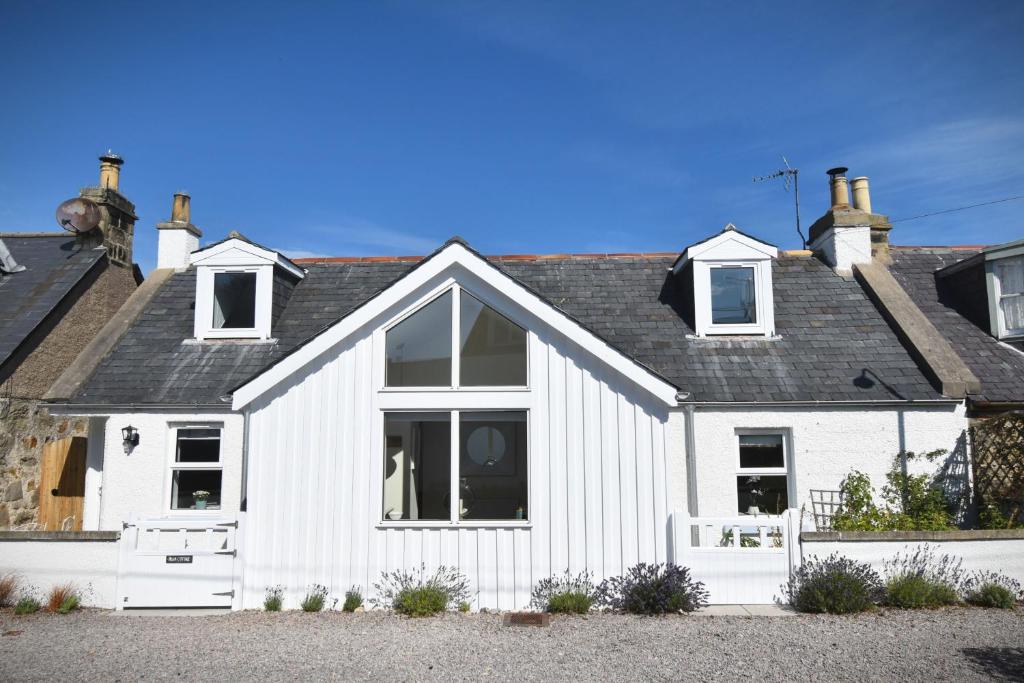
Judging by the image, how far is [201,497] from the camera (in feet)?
38.7

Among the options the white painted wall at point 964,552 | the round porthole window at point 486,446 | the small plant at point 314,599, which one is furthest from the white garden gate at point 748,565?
the small plant at point 314,599

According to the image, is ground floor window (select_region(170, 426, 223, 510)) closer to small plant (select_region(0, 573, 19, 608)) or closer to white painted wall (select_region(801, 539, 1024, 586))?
small plant (select_region(0, 573, 19, 608))

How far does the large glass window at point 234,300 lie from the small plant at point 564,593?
24.9 ft

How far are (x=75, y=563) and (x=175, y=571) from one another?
1383mm

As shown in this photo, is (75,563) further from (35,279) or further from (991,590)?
A: (991,590)

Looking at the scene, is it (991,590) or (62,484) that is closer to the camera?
(991,590)

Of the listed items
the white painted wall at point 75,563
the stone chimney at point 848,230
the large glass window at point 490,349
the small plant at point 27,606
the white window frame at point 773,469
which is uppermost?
the stone chimney at point 848,230

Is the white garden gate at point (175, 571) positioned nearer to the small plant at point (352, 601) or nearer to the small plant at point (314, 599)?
the small plant at point (314, 599)

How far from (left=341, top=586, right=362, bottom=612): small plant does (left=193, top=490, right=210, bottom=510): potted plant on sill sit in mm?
3655

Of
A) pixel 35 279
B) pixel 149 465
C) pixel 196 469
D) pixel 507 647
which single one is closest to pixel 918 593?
pixel 507 647

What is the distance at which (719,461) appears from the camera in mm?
11328

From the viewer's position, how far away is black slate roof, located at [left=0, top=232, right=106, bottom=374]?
42.5ft

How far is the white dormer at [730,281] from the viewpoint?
511 inches

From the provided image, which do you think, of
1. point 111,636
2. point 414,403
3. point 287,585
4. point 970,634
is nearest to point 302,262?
point 414,403
